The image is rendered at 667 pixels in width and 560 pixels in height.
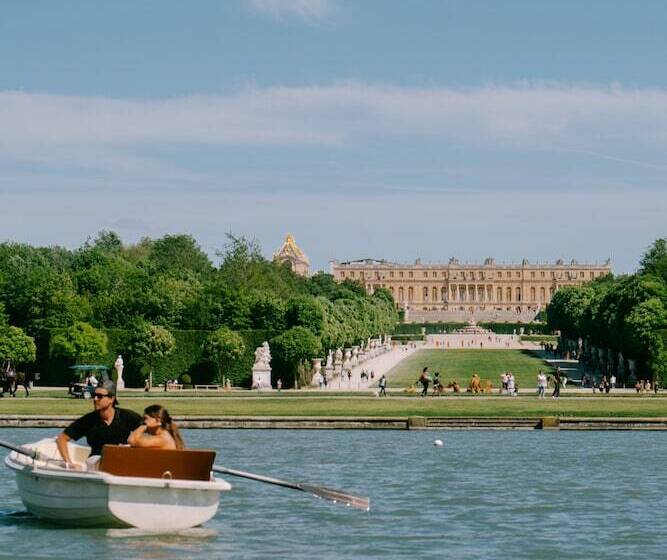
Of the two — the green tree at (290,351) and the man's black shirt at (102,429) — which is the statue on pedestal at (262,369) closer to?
the green tree at (290,351)

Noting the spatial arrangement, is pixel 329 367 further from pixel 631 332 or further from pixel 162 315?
pixel 631 332

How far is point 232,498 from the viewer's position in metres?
20.9

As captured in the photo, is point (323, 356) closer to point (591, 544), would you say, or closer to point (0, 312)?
point (0, 312)

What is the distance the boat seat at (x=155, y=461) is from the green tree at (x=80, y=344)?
38.7 meters

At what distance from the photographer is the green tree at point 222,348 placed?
56219mm

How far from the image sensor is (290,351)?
188 feet

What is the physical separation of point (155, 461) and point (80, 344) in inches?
1534

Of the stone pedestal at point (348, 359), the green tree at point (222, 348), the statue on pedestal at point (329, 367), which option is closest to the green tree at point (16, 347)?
the green tree at point (222, 348)

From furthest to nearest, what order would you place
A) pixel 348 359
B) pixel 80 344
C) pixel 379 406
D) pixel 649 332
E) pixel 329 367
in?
pixel 348 359
pixel 329 367
pixel 649 332
pixel 80 344
pixel 379 406

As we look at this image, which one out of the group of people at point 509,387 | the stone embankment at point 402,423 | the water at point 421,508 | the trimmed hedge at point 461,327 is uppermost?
the trimmed hedge at point 461,327

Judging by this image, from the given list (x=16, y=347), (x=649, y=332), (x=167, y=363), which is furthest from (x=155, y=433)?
(x=649, y=332)

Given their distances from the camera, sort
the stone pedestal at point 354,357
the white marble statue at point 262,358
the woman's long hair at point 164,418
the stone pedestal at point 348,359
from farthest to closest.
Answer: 1. the stone pedestal at point 354,357
2. the stone pedestal at point 348,359
3. the white marble statue at point 262,358
4. the woman's long hair at point 164,418

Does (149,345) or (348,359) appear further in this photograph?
(348,359)

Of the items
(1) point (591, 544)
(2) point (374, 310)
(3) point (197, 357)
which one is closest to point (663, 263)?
(2) point (374, 310)
